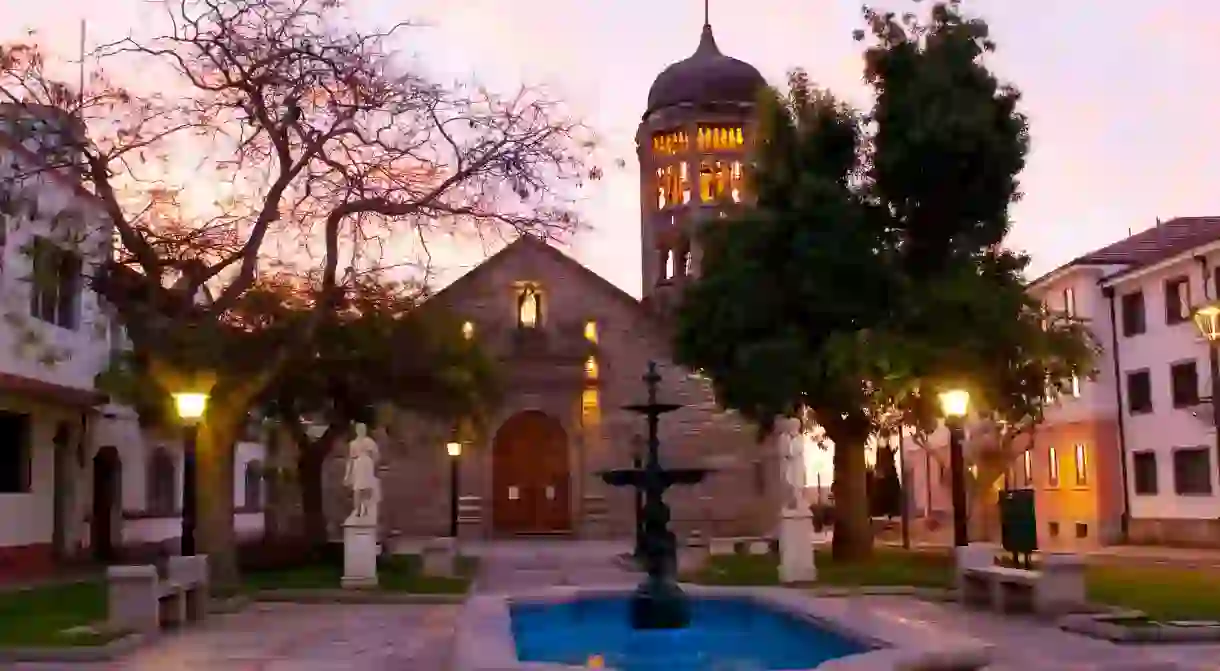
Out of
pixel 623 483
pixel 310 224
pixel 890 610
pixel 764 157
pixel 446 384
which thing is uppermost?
pixel 764 157

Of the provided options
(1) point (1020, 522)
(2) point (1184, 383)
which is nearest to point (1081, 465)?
(2) point (1184, 383)

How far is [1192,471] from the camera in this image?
33438mm

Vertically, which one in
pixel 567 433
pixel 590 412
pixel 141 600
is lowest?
pixel 141 600

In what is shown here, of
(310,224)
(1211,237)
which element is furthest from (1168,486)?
(310,224)

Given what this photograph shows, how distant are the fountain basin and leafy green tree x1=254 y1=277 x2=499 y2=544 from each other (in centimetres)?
866

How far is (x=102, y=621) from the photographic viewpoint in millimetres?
16031

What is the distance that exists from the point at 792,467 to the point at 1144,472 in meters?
17.7

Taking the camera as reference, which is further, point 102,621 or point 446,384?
point 446,384

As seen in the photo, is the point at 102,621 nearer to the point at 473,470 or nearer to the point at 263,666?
the point at 263,666

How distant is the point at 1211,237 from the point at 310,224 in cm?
2243

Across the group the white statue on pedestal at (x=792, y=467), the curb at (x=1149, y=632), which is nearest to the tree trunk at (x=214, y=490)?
the white statue on pedestal at (x=792, y=467)

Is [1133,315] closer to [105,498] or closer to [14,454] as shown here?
[105,498]

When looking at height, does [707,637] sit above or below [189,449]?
below

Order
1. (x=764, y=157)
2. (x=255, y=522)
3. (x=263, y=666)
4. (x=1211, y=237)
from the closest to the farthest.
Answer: (x=263, y=666), (x=764, y=157), (x=1211, y=237), (x=255, y=522)
